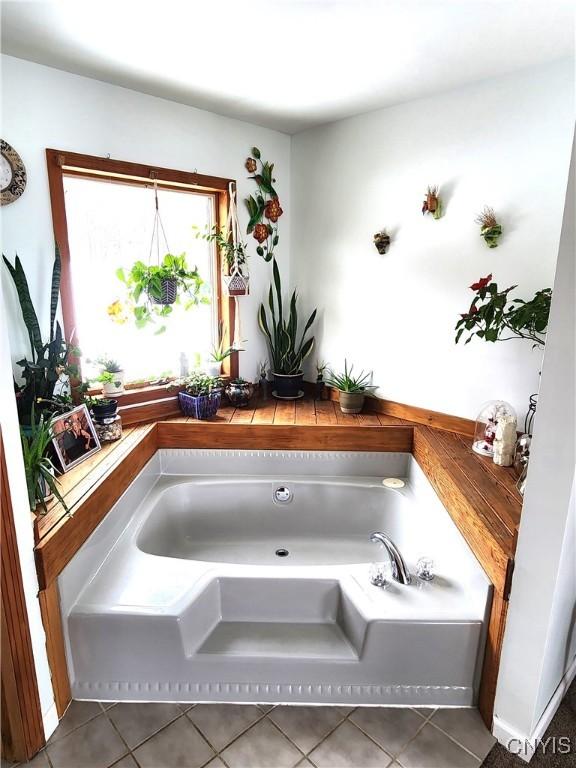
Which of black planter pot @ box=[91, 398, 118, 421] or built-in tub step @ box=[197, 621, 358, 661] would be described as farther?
black planter pot @ box=[91, 398, 118, 421]

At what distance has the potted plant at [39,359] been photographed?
80.4 inches

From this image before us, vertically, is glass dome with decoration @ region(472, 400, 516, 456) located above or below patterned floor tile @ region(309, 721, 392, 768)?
above

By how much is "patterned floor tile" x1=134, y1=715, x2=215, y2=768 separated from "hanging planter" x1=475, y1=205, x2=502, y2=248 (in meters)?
2.45

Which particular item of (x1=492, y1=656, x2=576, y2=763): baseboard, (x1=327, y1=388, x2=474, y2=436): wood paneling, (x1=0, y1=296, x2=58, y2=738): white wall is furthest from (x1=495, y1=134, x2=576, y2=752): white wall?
(x1=0, y1=296, x2=58, y2=738): white wall

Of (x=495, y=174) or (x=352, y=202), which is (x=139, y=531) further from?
(x=495, y=174)

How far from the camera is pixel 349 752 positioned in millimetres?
1544

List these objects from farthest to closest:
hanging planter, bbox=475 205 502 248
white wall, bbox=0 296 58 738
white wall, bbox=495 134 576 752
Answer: hanging planter, bbox=475 205 502 248 → white wall, bbox=0 296 58 738 → white wall, bbox=495 134 576 752

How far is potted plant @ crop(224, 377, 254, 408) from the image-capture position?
3.04 m

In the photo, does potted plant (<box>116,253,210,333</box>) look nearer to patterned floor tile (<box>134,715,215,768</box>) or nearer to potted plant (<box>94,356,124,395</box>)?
potted plant (<box>94,356,124,395</box>)

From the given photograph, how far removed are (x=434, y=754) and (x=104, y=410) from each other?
6.59 ft

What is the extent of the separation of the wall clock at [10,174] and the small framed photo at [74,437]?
1001 millimetres

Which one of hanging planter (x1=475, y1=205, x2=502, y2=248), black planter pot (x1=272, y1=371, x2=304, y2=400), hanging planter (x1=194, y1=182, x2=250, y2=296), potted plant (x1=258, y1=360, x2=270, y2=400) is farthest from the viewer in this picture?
potted plant (x1=258, y1=360, x2=270, y2=400)

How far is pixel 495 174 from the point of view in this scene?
2.30 metres

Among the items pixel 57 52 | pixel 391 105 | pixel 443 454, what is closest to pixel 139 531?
pixel 443 454
